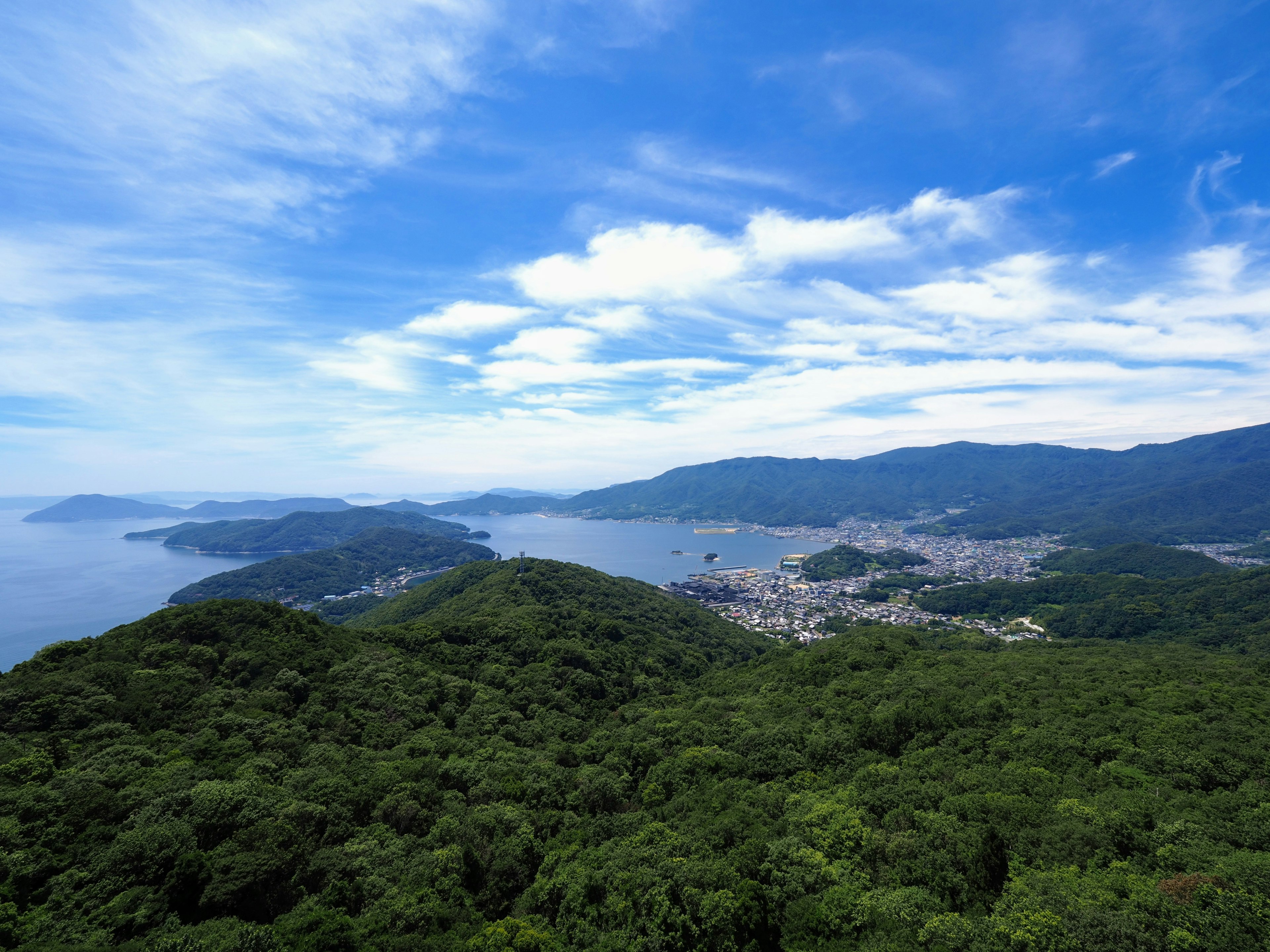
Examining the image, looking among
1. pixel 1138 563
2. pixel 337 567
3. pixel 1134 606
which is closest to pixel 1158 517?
pixel 1138 563

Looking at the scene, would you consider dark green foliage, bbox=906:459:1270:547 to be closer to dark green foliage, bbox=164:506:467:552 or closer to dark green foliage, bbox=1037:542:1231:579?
dark green foliage, bbox=1037:542:1231:579

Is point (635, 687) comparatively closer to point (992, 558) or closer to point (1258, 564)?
point (992, 558)

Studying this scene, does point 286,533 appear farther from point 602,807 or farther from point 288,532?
point 602,807

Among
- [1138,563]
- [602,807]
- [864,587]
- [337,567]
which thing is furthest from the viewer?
[337,567]

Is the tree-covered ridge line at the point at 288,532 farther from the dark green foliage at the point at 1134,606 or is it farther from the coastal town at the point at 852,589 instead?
the dark green foliage at the point at 1134,606

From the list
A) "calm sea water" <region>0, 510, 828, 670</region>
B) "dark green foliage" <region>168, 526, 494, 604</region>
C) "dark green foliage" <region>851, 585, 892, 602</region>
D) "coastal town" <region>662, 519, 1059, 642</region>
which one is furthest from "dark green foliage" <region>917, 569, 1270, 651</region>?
"dark green foliage" <region>168, 526, 494, 604</region>

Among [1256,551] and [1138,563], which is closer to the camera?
[1138,563]

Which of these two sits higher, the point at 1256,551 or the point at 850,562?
the point at 850,562
